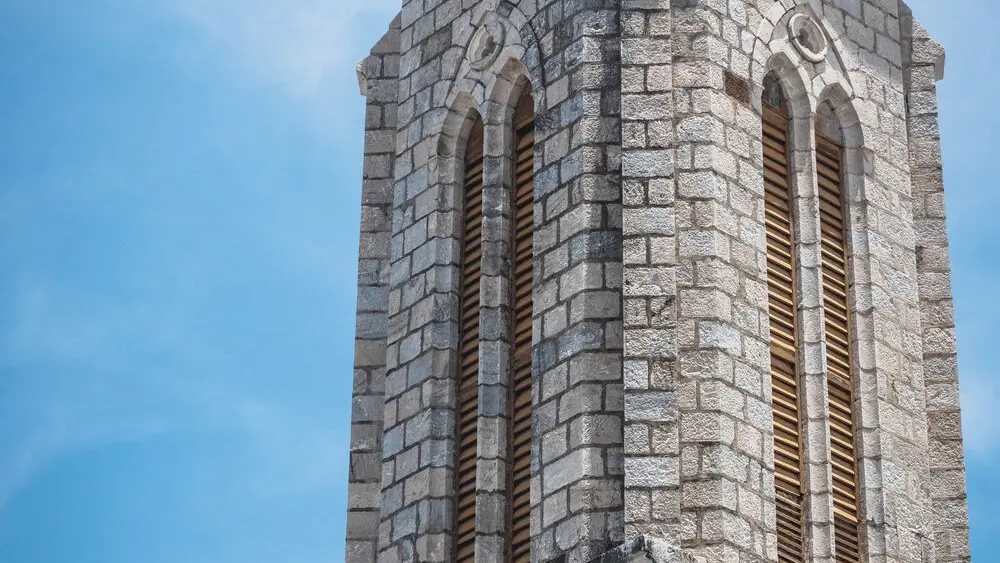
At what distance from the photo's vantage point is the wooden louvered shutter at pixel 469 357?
90.1 feet

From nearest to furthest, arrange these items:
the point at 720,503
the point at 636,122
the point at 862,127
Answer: the point at 720,503
the point at 636,122
the point at 862,127

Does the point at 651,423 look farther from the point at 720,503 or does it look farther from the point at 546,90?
the point at 546,90

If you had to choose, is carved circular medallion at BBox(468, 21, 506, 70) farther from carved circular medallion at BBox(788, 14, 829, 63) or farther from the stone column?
carved circular medallion at BBox(788, 14, 829, 63)

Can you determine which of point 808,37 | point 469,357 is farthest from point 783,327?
point 808,37

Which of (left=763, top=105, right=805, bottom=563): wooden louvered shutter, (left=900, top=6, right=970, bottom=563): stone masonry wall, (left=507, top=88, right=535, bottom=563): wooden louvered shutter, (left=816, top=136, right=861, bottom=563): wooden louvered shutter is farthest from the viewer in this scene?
(left=900, top=6, right=970, bottom=563): stone masonry wall

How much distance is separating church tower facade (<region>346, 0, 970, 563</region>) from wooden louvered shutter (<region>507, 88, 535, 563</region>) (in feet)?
0.09

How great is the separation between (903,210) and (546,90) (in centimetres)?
347

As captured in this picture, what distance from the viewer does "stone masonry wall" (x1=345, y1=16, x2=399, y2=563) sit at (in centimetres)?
2878

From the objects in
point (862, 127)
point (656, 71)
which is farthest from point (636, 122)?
point (862, 127)

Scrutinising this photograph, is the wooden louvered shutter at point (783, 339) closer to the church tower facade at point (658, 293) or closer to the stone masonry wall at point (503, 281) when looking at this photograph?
the church tower facade at point (658, 293)

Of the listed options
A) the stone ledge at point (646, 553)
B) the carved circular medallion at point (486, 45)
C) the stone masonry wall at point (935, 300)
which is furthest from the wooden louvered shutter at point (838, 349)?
the carved circular medallion at point (486, 45)

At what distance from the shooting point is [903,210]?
96.0 feet

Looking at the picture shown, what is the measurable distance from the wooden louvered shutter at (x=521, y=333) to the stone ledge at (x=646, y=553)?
1.31m

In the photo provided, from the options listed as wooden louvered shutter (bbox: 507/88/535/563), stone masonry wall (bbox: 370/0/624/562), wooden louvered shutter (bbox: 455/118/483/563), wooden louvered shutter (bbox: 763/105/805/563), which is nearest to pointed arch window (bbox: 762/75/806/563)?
wooden louvered shutter (bbox: 763/105/805/563)
